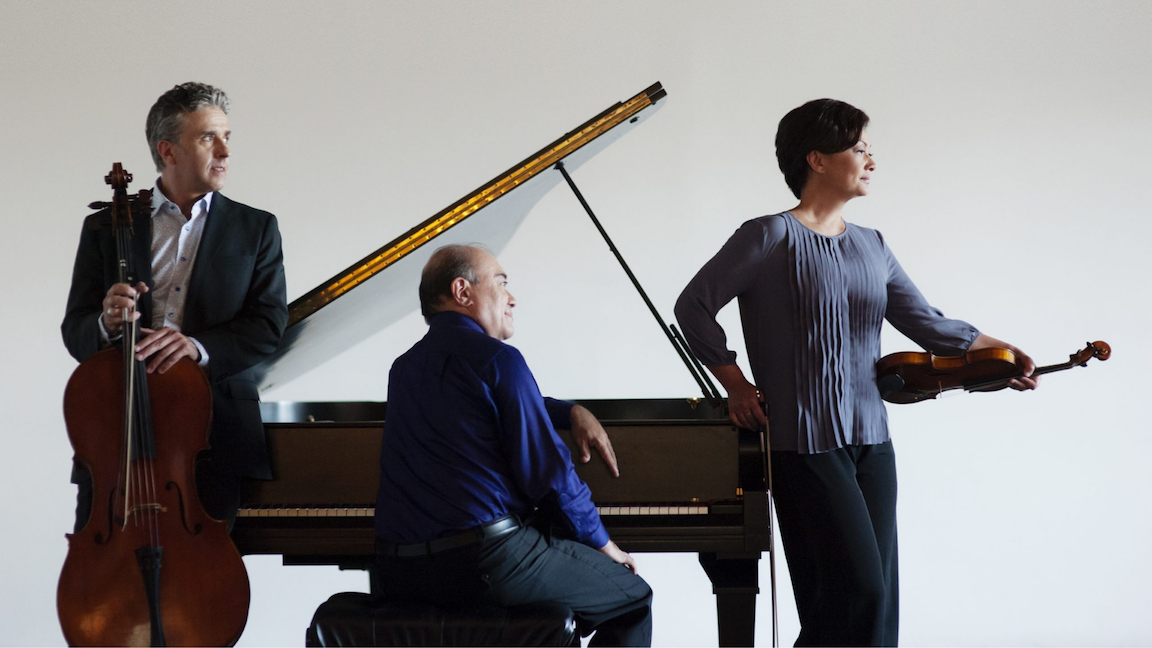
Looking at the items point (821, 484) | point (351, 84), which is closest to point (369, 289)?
point (821, 484)

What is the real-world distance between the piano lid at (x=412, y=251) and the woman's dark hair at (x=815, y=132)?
1.14 feet

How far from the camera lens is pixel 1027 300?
12.4 feet

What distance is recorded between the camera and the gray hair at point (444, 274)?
2113 mm

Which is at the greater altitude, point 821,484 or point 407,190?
point 407,190

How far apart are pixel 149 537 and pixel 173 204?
0.76m

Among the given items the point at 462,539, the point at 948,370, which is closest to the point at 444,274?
the point at 462,539

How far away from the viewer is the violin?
222 centimetres

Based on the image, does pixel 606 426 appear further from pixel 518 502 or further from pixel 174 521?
pixel 174 521

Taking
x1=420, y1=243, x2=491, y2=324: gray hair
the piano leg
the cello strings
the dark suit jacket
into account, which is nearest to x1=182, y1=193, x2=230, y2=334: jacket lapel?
the dark suit jacket

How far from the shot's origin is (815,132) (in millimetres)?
2271

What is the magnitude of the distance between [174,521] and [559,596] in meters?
0.80

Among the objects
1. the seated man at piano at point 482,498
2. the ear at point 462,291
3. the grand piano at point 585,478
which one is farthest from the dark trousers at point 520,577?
the ear at point 462,291

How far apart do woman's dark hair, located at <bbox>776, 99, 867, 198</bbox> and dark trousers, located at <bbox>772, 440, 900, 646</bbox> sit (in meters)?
0.65

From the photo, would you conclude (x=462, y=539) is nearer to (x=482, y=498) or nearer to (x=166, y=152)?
(x=482, y=498)
